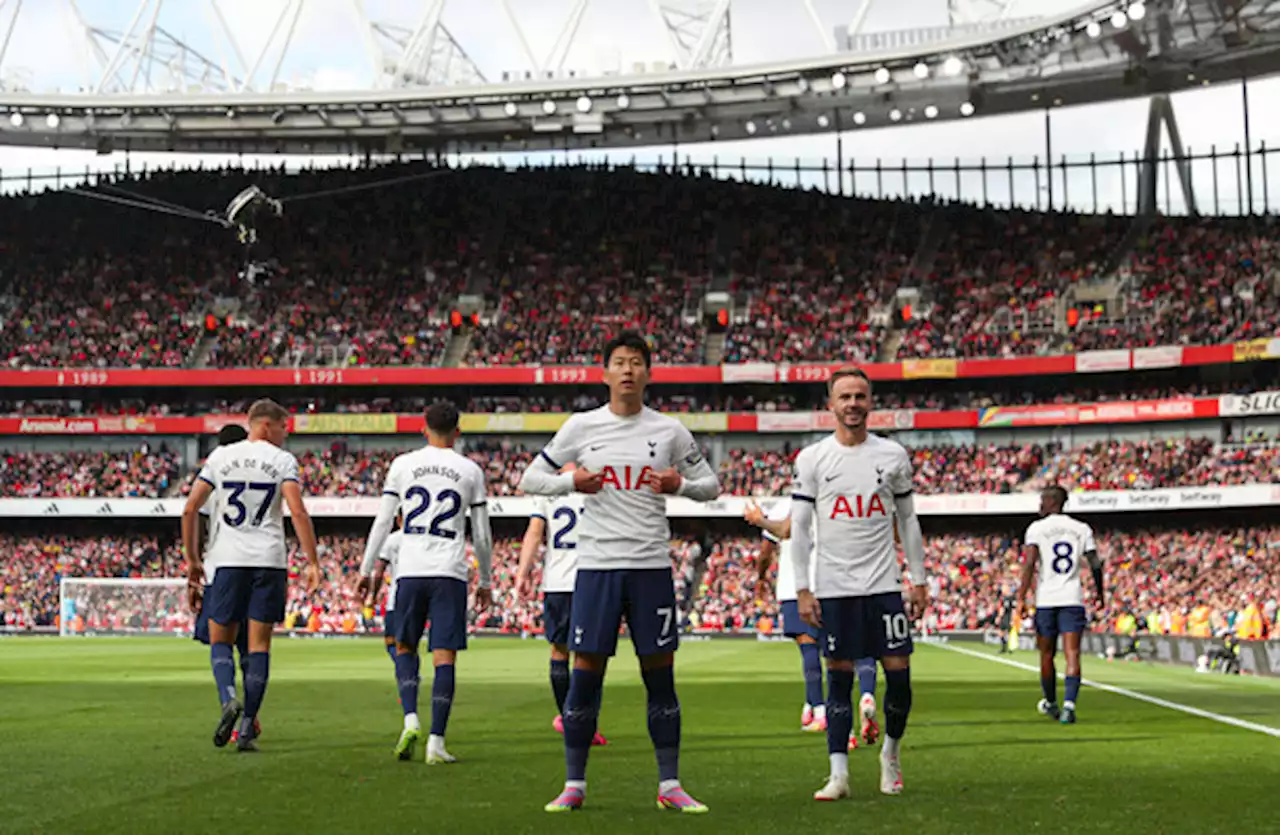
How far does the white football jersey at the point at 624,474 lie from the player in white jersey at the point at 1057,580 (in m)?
6.99

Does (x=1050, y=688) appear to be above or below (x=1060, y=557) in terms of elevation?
below

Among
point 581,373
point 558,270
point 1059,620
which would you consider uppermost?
point 558,270

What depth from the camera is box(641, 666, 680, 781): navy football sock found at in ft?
27.2

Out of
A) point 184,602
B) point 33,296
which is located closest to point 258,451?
point 184,602

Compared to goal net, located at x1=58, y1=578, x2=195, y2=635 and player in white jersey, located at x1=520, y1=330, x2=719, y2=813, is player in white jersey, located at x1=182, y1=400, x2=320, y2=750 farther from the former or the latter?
goal net, located at x1=58, y1=578, x2=195, y2=635

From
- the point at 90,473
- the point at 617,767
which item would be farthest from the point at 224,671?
the point at 90,473

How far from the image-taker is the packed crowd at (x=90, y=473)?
59.1 meters

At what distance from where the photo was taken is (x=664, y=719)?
8.34 meters

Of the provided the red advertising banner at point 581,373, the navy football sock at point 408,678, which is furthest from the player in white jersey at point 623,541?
the red advertising banner at point 581,373

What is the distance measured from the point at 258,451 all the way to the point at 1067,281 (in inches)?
2091

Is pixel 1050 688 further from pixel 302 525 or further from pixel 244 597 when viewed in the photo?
pixel 244 597

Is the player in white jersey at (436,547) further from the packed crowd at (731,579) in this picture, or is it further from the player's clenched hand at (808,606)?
the packed crowd at (731,579)

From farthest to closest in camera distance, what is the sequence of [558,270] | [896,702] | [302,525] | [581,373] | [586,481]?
1. [558,270]
2. [581,373]
3. [302,525]
4. [896,702]
5. [586,481]

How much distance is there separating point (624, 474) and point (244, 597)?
4038mm
